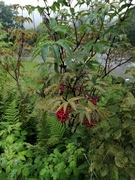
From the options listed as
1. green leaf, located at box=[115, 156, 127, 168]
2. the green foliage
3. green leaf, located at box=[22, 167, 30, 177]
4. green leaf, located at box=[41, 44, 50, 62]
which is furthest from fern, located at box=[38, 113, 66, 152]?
green leaf, located at box=[41, 44, 50, 62]

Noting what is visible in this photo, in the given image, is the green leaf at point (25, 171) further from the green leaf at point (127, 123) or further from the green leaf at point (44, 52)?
the green leaf at point (44, 52)

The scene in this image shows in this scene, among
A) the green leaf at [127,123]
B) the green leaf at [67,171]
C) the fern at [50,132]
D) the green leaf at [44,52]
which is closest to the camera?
the green leaf at [44,52]

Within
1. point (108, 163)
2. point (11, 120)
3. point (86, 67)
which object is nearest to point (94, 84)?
point (86, 67)

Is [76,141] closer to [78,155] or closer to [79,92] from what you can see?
[78,155]

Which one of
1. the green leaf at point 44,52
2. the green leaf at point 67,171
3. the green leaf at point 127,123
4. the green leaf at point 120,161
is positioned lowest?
the green leaf at point 67,171

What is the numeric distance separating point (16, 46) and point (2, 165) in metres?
1.08

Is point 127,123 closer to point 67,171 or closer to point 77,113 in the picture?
point 77,113

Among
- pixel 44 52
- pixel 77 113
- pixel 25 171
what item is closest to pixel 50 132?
pixel 25 171

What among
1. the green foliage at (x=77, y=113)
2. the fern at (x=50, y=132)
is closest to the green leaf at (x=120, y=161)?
the green foliage at (x=77, y=113)

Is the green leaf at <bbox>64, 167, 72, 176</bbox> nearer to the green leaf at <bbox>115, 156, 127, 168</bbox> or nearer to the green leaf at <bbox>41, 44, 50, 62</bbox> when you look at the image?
the green leaf at <bbox>115, 156, 127, 168</bbox>

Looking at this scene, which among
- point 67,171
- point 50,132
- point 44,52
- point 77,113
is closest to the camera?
point 44,52

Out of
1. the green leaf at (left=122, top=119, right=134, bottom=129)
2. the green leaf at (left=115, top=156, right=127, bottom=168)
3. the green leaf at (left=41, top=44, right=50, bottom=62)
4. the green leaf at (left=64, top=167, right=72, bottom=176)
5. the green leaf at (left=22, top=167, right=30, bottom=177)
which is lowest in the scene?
the green leaf at (left=22, top=167, right=30, bottom=177)

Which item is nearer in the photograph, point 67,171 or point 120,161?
point 120,161

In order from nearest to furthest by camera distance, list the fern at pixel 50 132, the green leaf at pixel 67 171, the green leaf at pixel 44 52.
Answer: the green leaf at pixel 44 52, the green leaf at pixel 67 171, the fern at pixel 50 132
